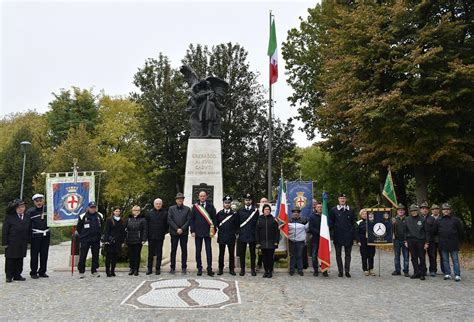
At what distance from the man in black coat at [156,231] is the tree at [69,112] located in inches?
1296

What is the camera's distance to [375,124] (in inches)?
A: 729

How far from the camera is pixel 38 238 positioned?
10984 millimetres

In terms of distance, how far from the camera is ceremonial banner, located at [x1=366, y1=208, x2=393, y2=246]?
11383 mm

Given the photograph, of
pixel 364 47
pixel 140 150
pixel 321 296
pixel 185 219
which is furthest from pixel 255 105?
pixel 321 296

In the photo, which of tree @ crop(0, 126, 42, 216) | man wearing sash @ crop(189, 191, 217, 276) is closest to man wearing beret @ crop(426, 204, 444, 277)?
man wearing sash @ crop(189, 191, 217, 276)

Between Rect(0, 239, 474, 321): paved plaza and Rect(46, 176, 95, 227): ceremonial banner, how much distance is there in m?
1.43

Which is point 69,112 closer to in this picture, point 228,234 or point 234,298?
point 228,234

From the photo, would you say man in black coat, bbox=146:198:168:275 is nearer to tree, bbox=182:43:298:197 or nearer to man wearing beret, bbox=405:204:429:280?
man wearing beret, bbox=405:204:429:280

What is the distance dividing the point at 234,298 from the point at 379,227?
197 inches

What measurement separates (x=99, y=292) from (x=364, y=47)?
15.3m

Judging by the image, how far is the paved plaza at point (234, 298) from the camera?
7.03 m

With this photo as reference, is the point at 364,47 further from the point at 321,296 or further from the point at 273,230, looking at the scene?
the point at 321,296

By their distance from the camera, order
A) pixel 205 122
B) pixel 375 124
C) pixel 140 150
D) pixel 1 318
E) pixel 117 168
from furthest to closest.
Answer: pixel 140 150 < pixel 117 168 < pixel 375 124 < pixel 205 122 < pixel 1 318

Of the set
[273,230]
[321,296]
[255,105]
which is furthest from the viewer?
[255,105]
